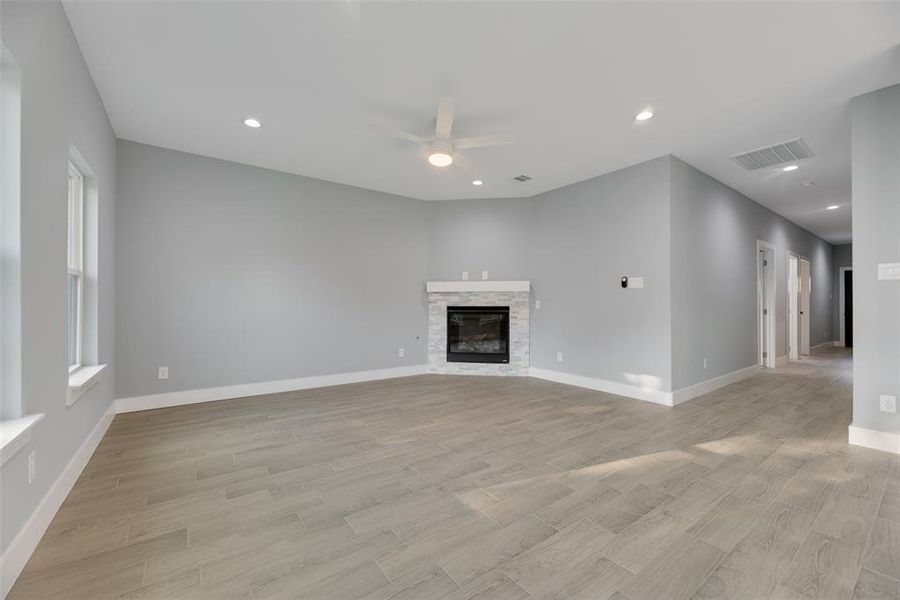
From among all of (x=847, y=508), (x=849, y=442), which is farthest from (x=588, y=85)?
(x=849, y=442)

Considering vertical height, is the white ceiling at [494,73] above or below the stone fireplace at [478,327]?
above

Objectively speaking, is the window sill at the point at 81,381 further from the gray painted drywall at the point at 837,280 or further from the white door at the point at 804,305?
the gray painted drywall at the point at 837,280

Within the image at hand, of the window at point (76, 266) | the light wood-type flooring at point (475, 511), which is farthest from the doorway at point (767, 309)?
the window at point (76, 266)

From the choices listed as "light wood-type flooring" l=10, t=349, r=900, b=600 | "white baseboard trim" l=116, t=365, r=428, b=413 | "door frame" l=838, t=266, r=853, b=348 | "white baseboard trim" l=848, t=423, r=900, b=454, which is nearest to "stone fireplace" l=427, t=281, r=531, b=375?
"white baseboard trim" l=116, t=365, r=428, b=413

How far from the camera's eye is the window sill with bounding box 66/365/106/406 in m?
2.21

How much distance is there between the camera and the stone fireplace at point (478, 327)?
18.5ft

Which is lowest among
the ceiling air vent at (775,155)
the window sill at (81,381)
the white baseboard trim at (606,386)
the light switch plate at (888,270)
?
the white baseboard trim at (606,386)

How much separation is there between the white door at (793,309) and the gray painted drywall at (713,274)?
97 cm

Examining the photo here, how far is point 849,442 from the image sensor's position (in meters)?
2.86

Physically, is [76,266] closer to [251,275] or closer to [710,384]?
[251,275]

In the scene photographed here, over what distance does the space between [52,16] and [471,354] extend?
506 centimetres

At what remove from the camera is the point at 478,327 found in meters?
5.83

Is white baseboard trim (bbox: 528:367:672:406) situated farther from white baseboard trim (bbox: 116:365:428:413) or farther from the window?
the window

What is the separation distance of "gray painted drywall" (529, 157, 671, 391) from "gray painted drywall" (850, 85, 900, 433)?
4.63 ft
